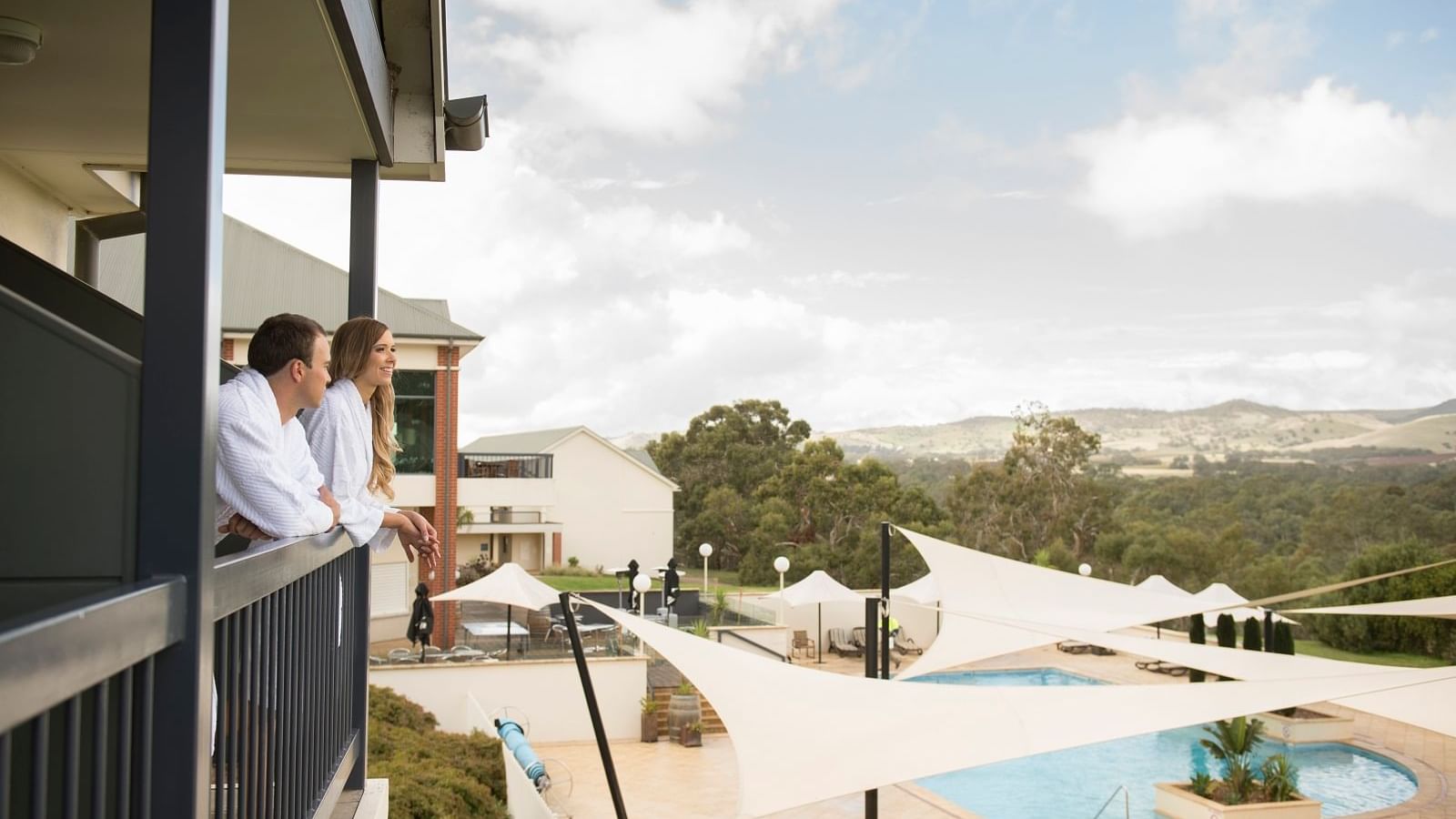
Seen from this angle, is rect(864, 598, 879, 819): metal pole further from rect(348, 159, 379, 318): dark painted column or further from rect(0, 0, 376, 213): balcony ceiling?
rect(0, 0, 376, 213): balcony ceiling

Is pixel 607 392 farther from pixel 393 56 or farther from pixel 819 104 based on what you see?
pixel 393 56

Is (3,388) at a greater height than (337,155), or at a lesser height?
lesser

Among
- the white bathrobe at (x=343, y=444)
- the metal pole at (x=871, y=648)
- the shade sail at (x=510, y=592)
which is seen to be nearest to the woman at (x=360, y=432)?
the white bathrobe at (x=343, y=444)

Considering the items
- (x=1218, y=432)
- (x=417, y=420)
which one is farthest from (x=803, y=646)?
(x=1218, y=432)

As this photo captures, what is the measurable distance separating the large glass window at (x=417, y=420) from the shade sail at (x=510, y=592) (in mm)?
4831

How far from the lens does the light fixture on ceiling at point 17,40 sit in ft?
10.9

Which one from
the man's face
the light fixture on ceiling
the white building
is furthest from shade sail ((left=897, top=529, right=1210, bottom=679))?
the white building

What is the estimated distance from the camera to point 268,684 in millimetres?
2662

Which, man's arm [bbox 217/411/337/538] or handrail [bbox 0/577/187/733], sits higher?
man's arm [bbox 217/411/337/538]

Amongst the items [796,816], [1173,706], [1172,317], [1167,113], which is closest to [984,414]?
[1172,317]

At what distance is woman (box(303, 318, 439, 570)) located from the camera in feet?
12.0

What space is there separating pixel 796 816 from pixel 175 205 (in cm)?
1322

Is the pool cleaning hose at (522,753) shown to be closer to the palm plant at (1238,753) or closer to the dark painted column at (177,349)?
the palm plant at (1238,753)

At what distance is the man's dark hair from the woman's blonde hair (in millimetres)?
709
